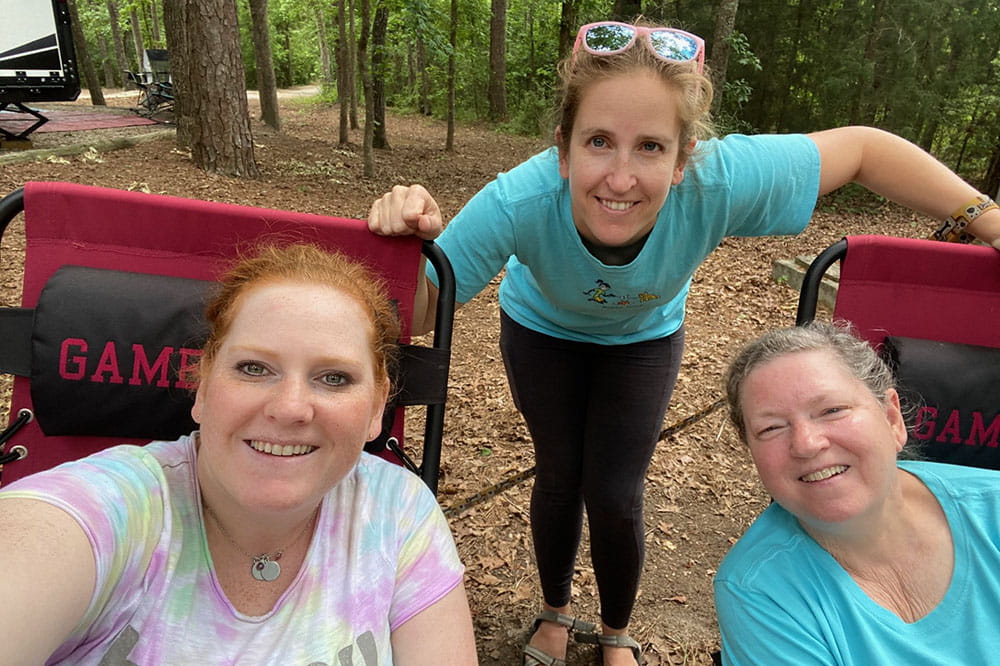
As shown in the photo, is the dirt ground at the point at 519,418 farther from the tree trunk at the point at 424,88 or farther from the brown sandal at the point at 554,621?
the tree trunk at the point at 424,88

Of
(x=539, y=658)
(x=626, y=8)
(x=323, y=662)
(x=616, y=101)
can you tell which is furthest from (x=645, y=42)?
(x=626, y=8)

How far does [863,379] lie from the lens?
156 cm

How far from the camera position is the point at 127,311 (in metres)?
1.73

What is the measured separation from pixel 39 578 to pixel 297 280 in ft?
2.26

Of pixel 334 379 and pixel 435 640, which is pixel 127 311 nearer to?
pixel 334 379

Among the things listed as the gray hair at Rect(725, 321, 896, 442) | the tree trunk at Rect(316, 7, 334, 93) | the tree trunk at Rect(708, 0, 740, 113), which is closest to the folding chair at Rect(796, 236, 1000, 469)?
the gray hair at Rect(725, 321, 896, 442)

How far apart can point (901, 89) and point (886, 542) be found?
10.4 meters

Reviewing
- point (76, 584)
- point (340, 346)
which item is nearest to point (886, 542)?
point (340, 346)

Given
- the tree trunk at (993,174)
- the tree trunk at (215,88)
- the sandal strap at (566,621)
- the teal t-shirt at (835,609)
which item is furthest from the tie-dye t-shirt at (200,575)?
the tree trunk at (993,174)

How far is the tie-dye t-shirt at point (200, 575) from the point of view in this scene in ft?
4.07

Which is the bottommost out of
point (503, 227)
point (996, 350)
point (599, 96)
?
point (996, 350)

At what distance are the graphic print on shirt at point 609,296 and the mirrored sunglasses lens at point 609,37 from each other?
61 cm

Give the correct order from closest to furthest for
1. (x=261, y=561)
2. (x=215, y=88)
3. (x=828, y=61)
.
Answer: (x=261, y=561), (x=215, y=88), (x=828, y=61)

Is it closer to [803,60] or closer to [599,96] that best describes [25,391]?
[599,96]
